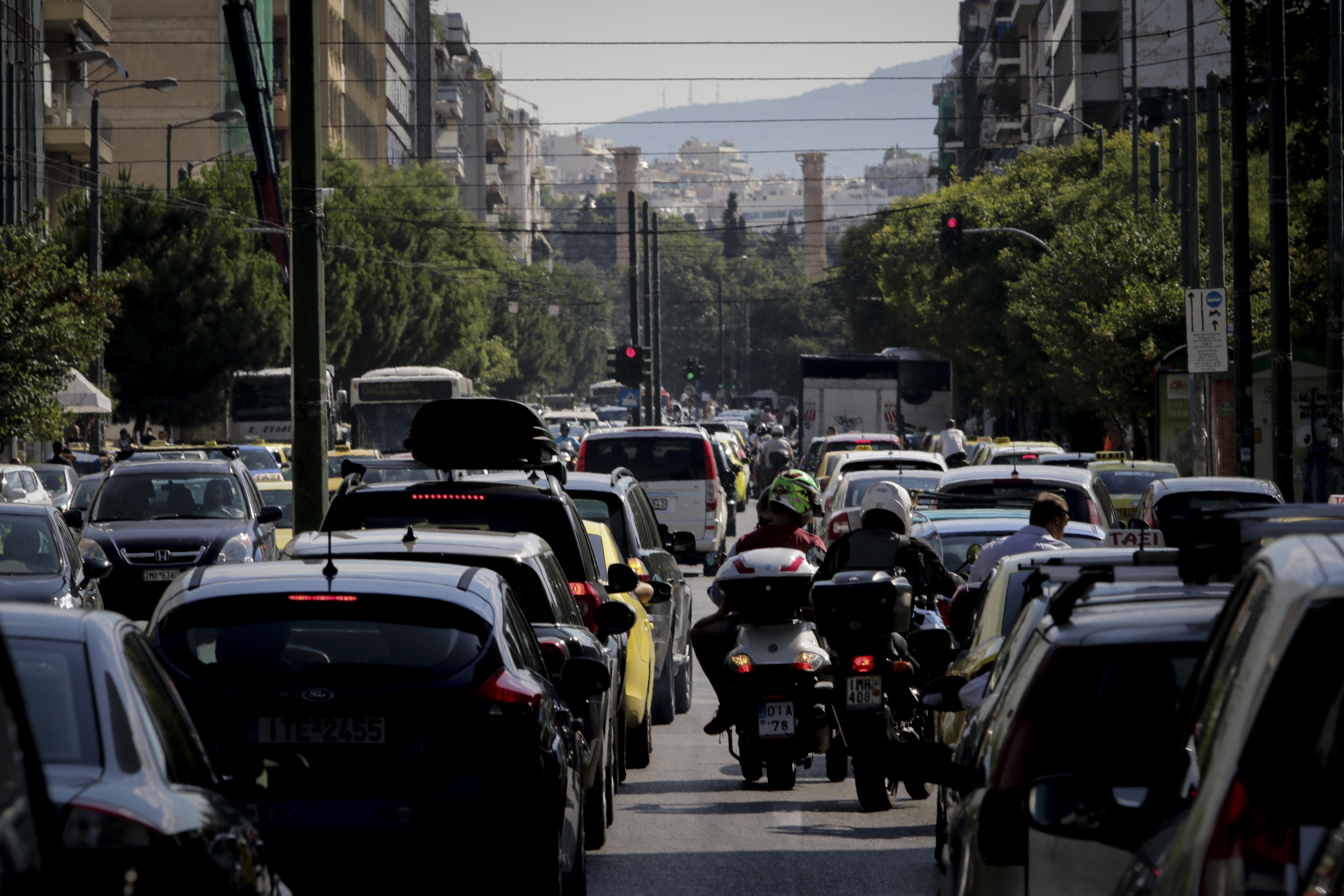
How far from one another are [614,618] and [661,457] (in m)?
18.6

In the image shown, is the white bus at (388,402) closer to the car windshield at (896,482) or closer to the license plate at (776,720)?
the car windshield at (896,482)

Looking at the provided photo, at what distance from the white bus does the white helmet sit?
38.7 metres

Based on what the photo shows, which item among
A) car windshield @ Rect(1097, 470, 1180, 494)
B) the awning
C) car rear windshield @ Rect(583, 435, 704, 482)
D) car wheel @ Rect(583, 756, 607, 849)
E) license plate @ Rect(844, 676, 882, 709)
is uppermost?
the awning

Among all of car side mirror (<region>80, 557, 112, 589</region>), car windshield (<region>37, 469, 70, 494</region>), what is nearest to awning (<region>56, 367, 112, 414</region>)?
car windshield (<region>37, 469, 70, 494</region>)

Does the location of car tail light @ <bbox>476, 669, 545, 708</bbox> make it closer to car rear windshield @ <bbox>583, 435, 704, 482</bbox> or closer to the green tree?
car rear windshield @ <bbox>583, 435, 704, 482</bbox>

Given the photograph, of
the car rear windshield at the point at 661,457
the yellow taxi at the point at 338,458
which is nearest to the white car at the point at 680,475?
the car rear windshield at the point at 661,457

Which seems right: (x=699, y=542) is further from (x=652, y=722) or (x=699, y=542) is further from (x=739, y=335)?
(x=739, y=335)

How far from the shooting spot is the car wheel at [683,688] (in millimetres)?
14523

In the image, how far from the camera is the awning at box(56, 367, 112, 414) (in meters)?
38.9

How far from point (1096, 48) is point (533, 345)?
48.1m

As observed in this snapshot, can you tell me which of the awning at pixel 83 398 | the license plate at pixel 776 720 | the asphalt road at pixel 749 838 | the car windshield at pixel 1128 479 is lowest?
the asphalt road at pixel 749 838

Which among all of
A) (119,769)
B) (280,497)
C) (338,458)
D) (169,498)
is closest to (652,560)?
(119,769)

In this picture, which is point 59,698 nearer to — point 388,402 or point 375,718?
point 375,718

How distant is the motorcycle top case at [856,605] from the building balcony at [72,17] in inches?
1843
